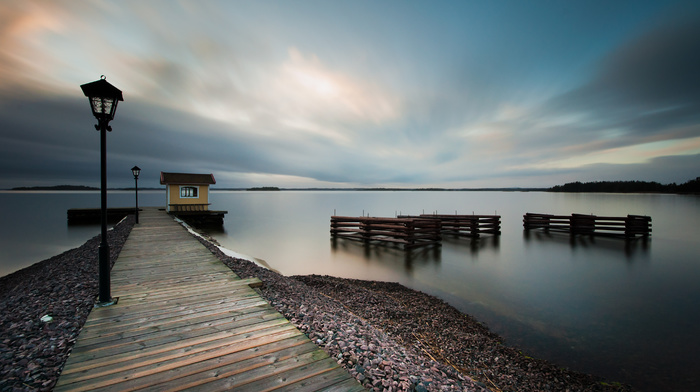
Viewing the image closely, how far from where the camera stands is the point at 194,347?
3.61 m

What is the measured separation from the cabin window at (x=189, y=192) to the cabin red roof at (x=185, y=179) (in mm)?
658

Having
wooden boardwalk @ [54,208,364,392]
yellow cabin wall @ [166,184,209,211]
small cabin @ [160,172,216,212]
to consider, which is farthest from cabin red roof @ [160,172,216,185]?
wooden boardwalk @ [54,208,364,392]

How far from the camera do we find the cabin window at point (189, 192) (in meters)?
33.7

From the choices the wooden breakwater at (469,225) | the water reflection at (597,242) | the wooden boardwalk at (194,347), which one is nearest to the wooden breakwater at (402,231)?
the wooden breakwater at (469,225)

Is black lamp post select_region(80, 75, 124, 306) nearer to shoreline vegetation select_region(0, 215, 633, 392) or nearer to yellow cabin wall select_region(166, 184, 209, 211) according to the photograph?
shoreline vegetation select_region(0, 215, 633, 392)

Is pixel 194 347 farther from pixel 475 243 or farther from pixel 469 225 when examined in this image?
pixel 469 225

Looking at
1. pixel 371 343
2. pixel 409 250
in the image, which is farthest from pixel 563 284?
pixel 371 343

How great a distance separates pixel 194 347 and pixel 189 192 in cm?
Answer: 3575

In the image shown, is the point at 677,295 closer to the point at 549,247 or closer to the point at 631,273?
the point at 631,273

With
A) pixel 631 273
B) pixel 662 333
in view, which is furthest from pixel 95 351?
pixel 631 273

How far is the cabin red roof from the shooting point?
32.3 m

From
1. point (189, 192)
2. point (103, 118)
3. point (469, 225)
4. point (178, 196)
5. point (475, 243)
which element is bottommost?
point (475, 243)

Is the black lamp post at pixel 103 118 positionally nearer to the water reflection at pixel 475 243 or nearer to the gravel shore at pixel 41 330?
the gravel shore at pixel 41 330

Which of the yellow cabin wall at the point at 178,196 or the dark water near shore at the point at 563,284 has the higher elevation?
the yellow cabin wall at the point at 178,196
